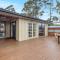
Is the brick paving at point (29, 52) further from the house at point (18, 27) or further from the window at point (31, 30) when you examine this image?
the window at point (31, 30)

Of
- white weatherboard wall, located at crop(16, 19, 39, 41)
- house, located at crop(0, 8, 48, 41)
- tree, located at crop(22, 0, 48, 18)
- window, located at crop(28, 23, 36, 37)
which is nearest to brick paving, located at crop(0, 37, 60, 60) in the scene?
white weatherboard wall, located at crop(16, 19, 39, 41)

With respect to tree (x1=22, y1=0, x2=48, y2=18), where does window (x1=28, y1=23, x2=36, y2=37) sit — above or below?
below

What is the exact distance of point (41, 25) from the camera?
17453mm

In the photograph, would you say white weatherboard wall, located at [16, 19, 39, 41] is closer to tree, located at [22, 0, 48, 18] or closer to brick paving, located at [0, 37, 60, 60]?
brick paving, located at [0, 37, 60, 60]

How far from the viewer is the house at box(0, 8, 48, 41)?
11586mm

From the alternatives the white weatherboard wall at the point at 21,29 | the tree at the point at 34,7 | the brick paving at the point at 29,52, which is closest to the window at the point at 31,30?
the white weatherboard wall at the point at 21,29

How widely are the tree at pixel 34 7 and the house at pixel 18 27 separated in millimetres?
10381

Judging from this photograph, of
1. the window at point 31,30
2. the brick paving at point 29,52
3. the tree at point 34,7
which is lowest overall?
the brick paving at point 29,52

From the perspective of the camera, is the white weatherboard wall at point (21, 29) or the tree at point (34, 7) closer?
the white weatherboard wall at point (21, 29)

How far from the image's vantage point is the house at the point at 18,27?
1159 centimetres

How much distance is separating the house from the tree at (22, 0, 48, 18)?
34.1ft

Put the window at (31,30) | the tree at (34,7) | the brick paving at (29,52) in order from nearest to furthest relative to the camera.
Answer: the brick paving at (29,52) < the window at (31,30) < the tree at (34,7)

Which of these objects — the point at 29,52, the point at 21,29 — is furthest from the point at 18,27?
the point at 29,52

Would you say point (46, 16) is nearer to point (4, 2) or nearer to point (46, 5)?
point (46, 5)
